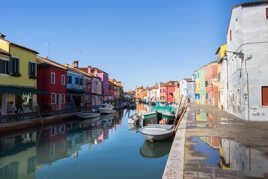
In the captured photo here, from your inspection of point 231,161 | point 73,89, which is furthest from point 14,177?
point 73,89

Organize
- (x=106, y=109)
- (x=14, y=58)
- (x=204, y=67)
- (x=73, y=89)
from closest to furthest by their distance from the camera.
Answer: (x=14, y=58) → (x=73, y=89) → (x=106, y=109) → (x=204, y=67)

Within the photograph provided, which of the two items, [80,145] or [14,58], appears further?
[14,58]

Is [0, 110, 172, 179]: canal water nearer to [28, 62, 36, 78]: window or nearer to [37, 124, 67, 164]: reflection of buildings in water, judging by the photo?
[37, 124, 67, 164]: reflection of buildings in water

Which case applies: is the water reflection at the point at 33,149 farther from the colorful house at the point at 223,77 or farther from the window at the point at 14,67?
the colorful house at the point at 223,77

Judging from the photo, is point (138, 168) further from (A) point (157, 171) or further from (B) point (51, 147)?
(B) point (51, 147)

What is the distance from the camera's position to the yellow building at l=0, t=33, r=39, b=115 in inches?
747

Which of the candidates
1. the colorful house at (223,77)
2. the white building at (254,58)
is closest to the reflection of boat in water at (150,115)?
the white building at (254,58)

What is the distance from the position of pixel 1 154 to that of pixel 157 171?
29.3 feet

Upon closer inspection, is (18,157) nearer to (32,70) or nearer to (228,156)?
(228,156)

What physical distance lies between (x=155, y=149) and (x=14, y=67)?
17.1 metres

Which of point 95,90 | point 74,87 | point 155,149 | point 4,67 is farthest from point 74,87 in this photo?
point 155,149

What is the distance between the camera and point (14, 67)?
20406 mm

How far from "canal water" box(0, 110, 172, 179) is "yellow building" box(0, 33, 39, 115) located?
5376 millimetres

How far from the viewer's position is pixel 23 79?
21625 mm
